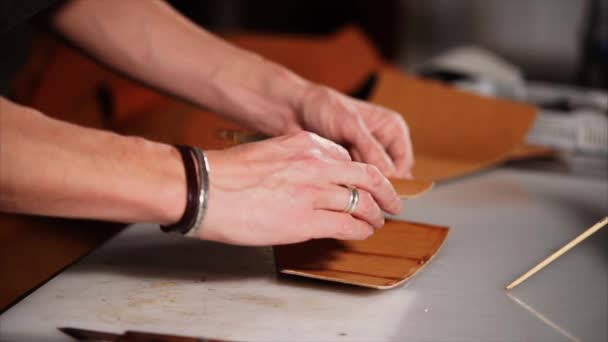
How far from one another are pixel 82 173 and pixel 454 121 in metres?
0.78

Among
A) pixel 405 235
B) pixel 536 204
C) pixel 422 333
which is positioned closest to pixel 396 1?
pixel 536 204

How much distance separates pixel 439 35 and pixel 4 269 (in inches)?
86.4

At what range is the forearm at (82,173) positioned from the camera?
628 millimetres

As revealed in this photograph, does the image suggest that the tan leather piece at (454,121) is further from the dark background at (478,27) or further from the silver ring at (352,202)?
the dark background at (478,27)

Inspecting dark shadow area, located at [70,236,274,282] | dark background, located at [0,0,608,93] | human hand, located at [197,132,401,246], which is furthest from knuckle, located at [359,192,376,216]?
dark background, located at [0,0,608,93]

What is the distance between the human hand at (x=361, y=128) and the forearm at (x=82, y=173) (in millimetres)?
321

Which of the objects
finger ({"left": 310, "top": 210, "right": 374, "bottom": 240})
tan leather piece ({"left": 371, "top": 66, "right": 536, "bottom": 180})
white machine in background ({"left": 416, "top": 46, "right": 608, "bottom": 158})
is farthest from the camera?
white machine in background ({"left": 416, "top": 46, "right": 608, "bottom": 158})

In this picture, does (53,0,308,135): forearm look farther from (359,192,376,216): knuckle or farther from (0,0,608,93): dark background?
(0,0,608,93): dark background

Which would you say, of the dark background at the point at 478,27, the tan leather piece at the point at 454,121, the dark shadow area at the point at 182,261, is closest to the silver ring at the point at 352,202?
the dark shadow area at the point at 182,261

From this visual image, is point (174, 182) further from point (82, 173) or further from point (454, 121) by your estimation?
point (454, 121)

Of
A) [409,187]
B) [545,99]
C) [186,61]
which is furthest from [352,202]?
[545,99]

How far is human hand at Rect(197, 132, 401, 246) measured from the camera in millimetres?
676

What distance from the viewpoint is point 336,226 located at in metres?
0.72

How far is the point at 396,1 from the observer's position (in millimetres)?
2887
